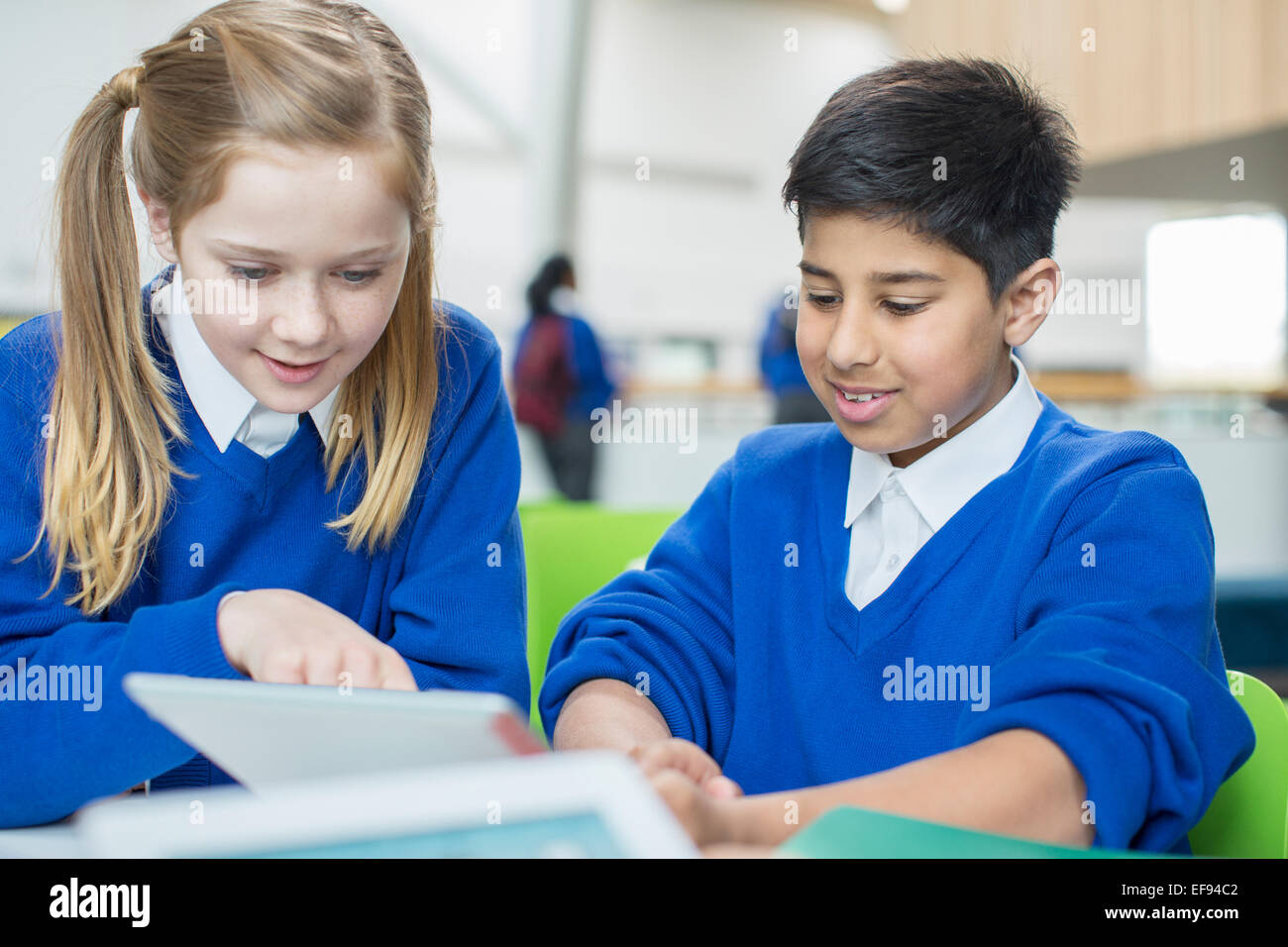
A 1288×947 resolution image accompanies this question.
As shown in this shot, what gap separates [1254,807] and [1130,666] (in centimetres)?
26

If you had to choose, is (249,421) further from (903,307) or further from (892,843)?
(892,843)

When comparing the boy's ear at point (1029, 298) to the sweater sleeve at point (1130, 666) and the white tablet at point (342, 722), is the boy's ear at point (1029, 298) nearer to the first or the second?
the sweater sleeve at point (1130, 666)

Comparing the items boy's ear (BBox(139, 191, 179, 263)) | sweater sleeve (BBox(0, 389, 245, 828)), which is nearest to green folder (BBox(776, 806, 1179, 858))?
sweater sleeve (BBox(0, 389, 245, 828))

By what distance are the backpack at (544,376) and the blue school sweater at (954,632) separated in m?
3.68

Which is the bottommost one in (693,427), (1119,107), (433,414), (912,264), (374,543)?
(693,427)

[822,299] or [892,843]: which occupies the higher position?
[822,299]

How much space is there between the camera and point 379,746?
503 millimetres

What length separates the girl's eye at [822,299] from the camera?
0.90 m

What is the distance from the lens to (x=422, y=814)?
344 millimetres

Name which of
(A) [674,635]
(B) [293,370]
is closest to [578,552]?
(A) [674,635]
